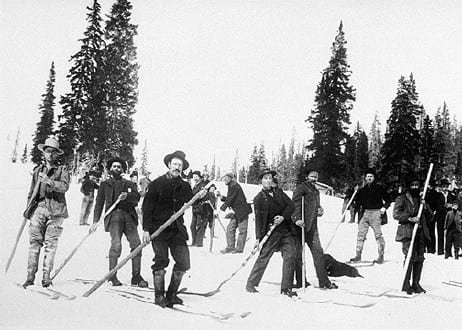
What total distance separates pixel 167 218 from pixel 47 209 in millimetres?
1356

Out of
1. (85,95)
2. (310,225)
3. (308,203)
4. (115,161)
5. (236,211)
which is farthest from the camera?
(236,211)

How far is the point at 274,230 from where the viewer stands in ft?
18.1

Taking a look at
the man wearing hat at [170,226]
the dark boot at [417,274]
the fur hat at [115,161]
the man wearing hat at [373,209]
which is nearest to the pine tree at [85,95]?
the fur hat at [115,161]

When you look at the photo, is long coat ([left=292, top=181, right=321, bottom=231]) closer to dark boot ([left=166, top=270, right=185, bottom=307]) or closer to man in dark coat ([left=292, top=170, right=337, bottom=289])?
man in dark coat ([left=292, top=170, right=337, bottom=289])

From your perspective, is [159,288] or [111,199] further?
[111,199]

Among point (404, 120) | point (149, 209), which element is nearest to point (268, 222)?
point (149, 209)

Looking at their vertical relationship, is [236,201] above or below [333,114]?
below

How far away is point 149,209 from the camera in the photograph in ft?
14.9

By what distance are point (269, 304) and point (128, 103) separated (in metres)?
4.55

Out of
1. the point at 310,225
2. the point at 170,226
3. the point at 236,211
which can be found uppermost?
the point at 236,211

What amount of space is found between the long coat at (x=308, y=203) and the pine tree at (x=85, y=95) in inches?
134

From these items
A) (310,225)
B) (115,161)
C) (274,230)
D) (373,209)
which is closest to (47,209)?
(115,161)

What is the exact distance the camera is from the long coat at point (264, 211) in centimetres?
547

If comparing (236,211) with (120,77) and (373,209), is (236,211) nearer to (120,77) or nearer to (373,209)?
(373,209)
